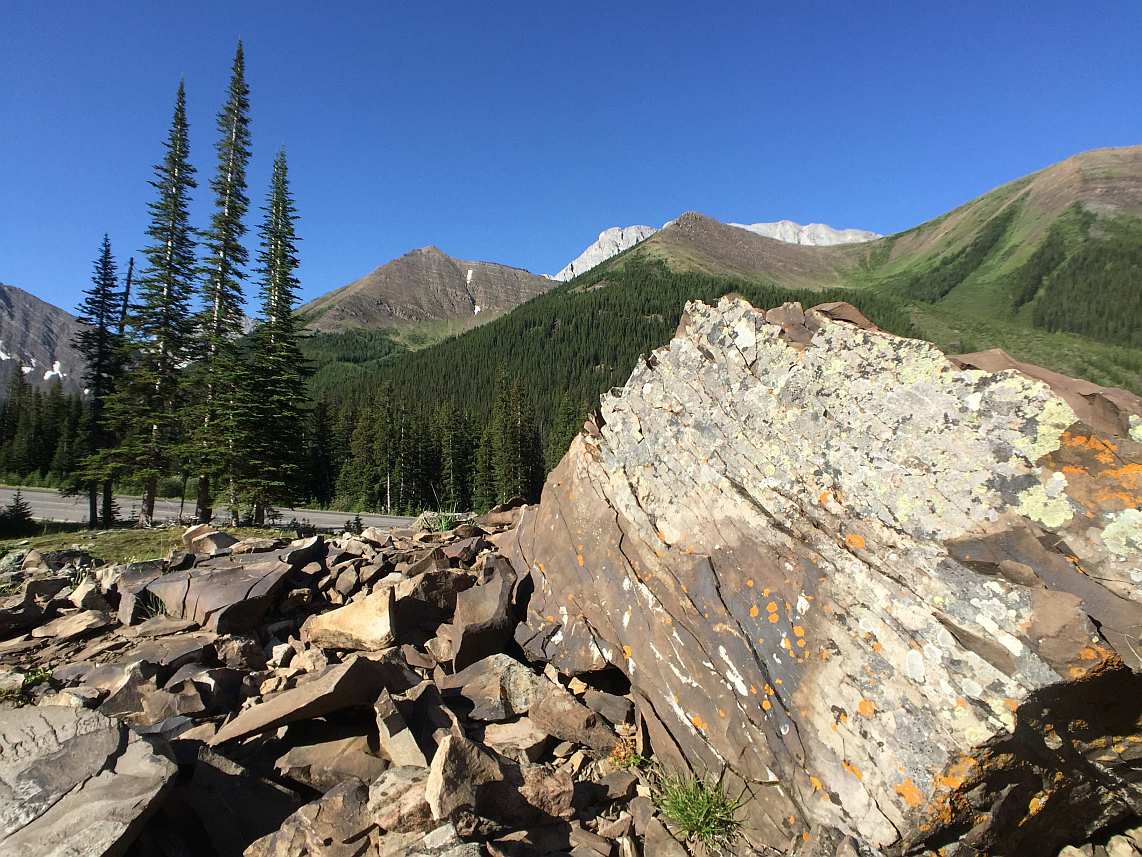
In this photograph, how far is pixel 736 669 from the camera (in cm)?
515

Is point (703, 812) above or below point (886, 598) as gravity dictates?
below

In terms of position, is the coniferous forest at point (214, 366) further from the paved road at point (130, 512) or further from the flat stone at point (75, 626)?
the flat stone at point (75, 626)

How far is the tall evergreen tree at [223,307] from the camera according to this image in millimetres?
26562

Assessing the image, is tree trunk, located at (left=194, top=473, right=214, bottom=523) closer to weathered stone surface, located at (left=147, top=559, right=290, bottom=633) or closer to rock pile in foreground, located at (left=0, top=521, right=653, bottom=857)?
rock pile in foreground, located at (left=0, top=521, right=653, bottom=857)

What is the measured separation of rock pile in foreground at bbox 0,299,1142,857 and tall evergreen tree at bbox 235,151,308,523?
68.9 feet

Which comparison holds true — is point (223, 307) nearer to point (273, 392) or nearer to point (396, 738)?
point (273, 392)

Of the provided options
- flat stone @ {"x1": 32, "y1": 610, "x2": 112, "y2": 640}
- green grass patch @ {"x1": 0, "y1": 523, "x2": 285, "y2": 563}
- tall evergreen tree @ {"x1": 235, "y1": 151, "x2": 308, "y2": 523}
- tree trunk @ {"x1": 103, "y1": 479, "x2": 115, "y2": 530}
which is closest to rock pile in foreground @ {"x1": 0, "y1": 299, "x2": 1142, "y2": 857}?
flat stone @ {"x1": 32, "y1": 610, "x2": 112, "y2": 640}

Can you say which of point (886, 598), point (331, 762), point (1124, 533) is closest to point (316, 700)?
point (331, 762)

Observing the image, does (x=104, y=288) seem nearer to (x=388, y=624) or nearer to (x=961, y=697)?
(x=388, y=624)

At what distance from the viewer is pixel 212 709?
5.90m

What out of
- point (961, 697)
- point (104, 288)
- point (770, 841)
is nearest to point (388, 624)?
point (770, 841)

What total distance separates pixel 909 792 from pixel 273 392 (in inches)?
1192

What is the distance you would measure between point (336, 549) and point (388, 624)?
14.0ft

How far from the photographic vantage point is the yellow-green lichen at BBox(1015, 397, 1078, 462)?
4379mm
